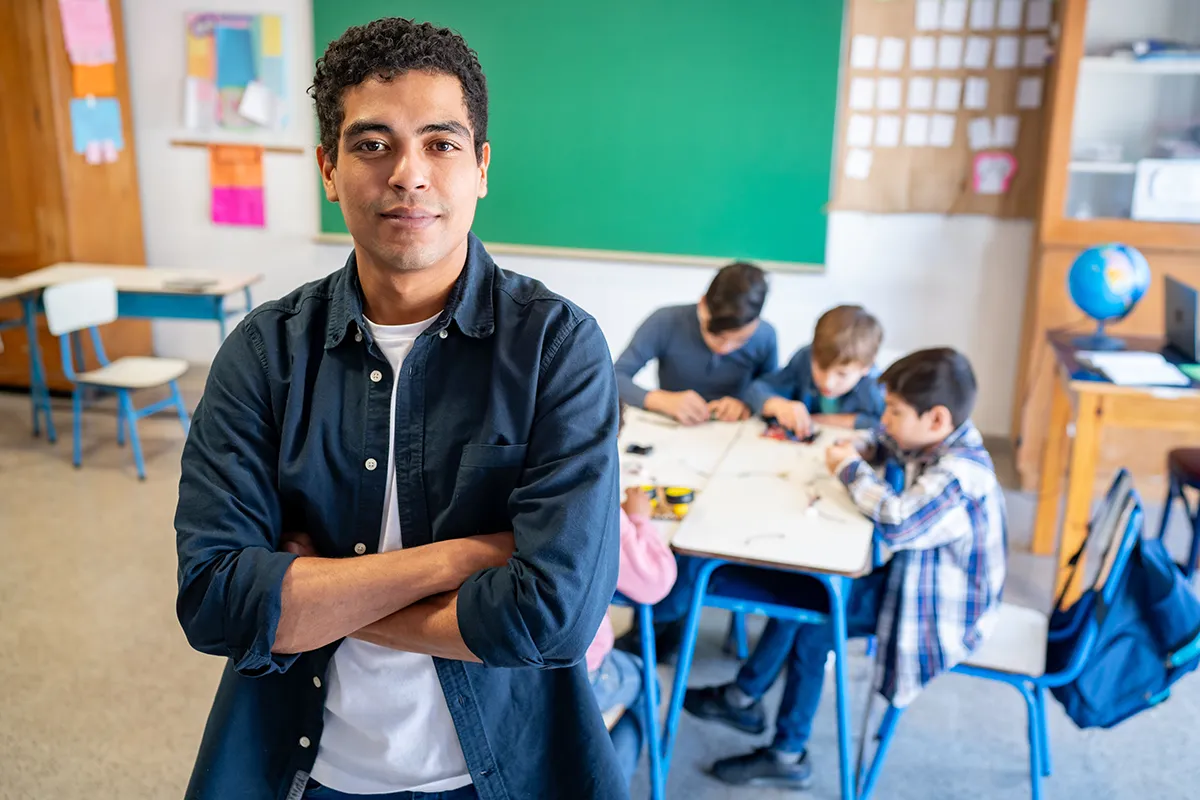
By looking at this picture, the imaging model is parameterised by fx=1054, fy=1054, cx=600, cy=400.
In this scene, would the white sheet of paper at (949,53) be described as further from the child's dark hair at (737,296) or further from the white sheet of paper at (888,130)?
the child's dark hair at (737,296)

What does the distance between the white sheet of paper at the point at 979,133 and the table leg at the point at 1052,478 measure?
125 cm

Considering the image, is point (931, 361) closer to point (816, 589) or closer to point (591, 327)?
point (816, 589)

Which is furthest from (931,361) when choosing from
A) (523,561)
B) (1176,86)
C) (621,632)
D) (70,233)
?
(70,233)

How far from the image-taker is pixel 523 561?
1.07 meters

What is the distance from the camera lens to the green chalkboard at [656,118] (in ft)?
15.0

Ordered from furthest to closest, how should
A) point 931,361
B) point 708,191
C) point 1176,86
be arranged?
point 708,191, point 1176,86, point 931,361

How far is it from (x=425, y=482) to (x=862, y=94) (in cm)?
387

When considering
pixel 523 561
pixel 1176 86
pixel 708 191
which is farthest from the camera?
pixel 708 191

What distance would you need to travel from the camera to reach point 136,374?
4348 mm

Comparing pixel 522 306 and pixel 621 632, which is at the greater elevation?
pixel 522 306

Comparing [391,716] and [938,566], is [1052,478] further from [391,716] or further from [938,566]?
[391,716]

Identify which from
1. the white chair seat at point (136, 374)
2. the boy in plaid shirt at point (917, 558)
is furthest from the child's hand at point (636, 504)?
the white chair seat at point (136, 374)

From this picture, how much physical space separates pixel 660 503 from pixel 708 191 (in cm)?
276

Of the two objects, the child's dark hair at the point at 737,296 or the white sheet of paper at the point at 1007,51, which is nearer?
the child's dark hair at the point at 737,296
